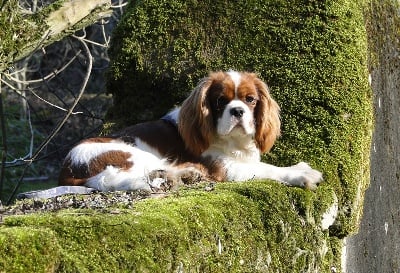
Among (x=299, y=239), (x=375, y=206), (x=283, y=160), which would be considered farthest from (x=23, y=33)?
(x=375, y=206)

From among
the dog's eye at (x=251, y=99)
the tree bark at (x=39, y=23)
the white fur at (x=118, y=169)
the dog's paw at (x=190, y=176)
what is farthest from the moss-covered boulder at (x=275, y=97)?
the tree bark at (x=39, y=23)

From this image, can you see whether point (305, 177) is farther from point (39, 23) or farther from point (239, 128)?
point (39, 23)

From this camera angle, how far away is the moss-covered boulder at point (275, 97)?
15.2 feet

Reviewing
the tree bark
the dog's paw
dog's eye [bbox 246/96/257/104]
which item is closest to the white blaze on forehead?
dog's eye [bbox 246/96/257/104]

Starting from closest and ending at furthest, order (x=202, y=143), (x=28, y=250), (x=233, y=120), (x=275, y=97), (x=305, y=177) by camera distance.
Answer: (x=28, y=250) → (x=305, y=177) → (x=233, y=120) → (x=202, y=143) → (x=275, y=97)

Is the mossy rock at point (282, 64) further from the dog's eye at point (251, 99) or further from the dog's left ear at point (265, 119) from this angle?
Answer: the dog's eye at point (251, 99)

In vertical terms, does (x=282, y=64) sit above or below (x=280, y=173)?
above

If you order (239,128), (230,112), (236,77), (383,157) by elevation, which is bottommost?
(383,157)

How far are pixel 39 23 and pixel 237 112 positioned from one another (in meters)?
2.00

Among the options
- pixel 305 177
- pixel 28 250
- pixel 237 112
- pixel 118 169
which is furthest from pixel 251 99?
pixel 28 250

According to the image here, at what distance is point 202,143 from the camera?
7.24 metres

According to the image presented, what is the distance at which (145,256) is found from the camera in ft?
12.5

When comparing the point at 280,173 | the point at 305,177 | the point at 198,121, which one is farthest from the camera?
the point at 198,121

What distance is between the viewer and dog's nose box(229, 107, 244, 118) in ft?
23.0
